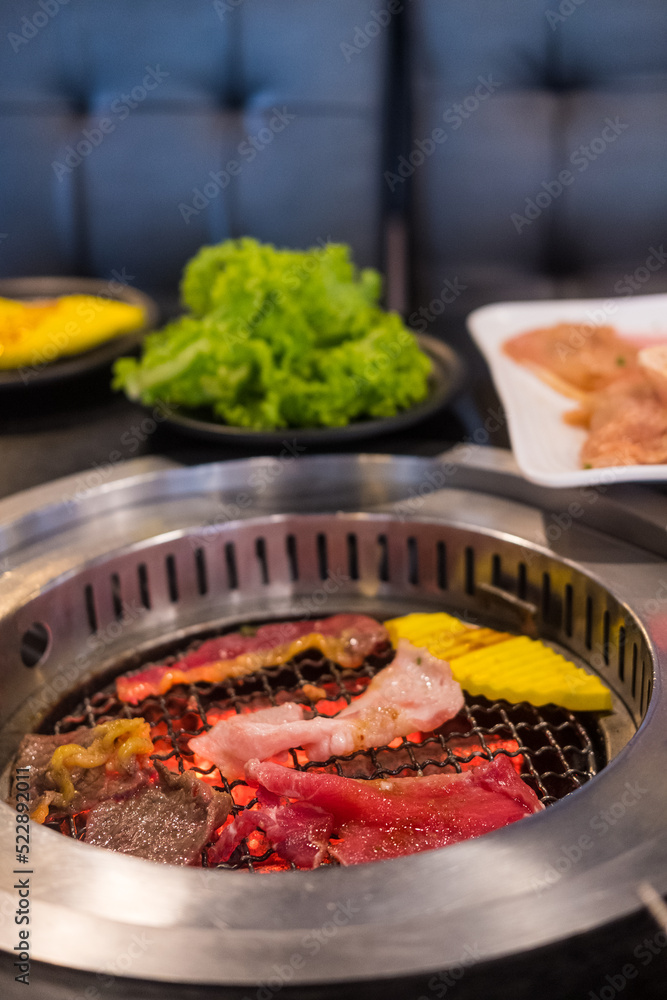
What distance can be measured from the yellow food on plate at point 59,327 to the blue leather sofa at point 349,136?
1004 mm

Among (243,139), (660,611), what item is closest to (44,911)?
(660,611)

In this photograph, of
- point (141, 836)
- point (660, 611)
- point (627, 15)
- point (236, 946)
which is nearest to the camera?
point (236, 946)

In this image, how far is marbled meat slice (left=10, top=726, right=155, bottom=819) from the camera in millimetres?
1367

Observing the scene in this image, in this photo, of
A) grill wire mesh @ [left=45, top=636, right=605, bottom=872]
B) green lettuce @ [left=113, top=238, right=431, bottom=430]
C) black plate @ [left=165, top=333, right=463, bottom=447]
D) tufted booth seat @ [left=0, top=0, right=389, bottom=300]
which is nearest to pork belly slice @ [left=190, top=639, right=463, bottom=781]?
grill wire mesh @ [left=45, top=636, right=605, bottom=872]

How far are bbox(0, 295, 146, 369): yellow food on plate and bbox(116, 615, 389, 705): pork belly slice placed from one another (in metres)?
1.06

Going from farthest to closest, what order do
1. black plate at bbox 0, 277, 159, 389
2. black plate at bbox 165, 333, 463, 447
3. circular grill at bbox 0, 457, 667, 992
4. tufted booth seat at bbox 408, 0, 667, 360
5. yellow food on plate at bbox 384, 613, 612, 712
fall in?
tufted booth seat at bbox 408, 0, 667, 360
black plate at bbox 0, 277, 159, 389
black plate at bbox 165, 333, 463, 447
yellow food on plate at bbox 384, 613, 612, 712
circular grill at bbox 0, 457, 667, 992

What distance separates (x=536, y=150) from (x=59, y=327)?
195 centimetres

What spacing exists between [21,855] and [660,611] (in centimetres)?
104

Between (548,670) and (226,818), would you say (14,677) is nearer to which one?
(226,818)

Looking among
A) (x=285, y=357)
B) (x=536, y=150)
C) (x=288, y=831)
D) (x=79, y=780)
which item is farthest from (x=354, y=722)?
(x=536, y=150)

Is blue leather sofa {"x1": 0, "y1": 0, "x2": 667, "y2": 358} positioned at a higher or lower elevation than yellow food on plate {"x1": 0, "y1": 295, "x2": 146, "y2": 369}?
higher

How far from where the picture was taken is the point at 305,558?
197cm

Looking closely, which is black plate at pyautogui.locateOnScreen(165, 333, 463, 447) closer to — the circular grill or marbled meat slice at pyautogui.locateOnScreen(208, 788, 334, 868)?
the circular grill

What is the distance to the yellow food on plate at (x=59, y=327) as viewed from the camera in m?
2.43
